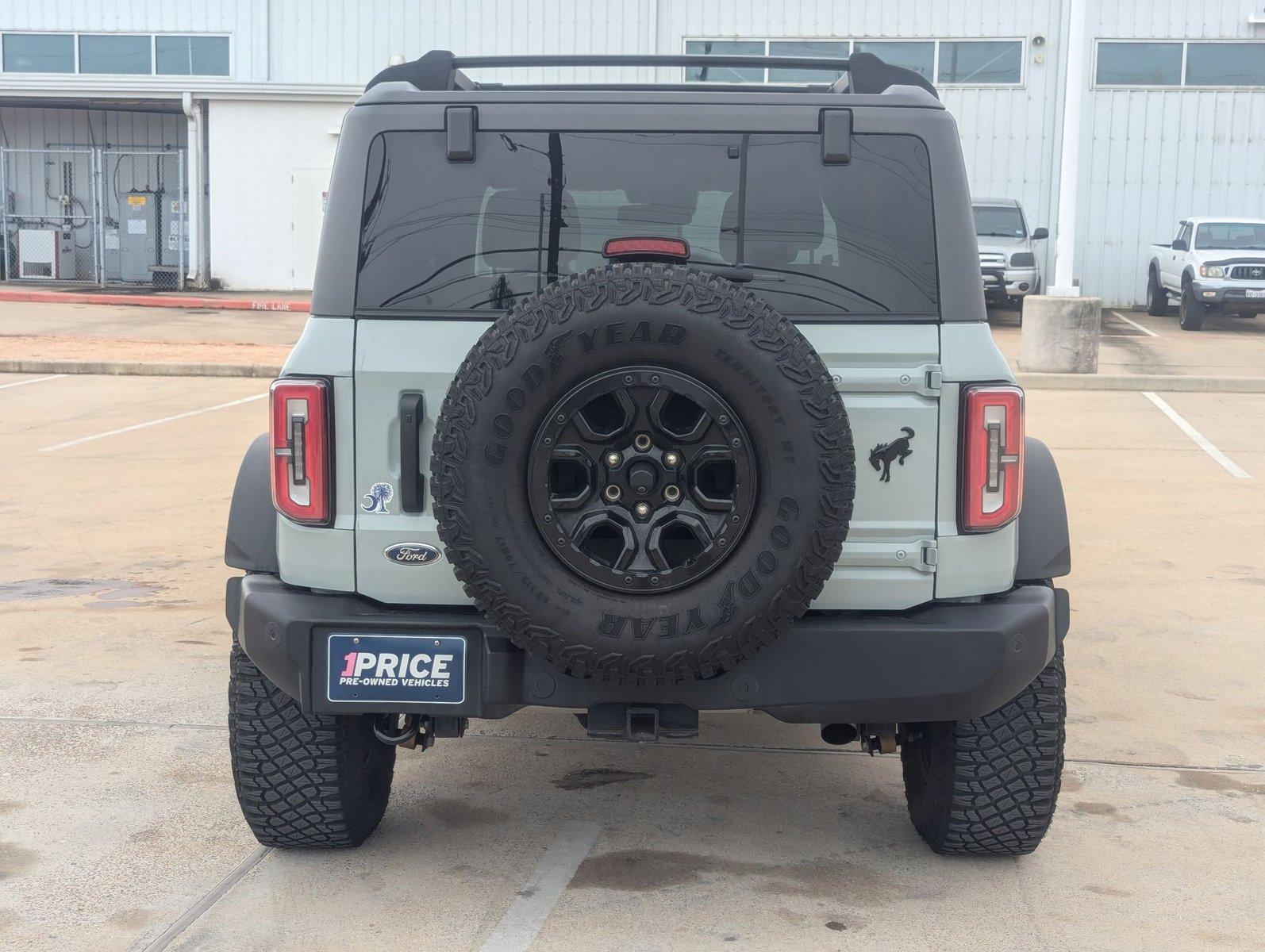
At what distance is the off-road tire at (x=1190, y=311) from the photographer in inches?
893

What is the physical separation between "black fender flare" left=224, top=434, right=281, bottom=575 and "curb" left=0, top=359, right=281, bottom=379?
12289mm

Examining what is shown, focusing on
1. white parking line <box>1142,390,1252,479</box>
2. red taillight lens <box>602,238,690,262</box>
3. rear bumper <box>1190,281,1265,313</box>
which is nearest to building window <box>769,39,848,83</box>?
rear bumper <box>1190,281,1265,313</box>

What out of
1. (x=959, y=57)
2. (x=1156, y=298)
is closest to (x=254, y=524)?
(x=1156, y=298)

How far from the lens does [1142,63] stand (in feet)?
86.4

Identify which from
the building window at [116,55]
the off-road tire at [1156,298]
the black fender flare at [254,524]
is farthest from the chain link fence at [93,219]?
the black fender flare at [254,524]

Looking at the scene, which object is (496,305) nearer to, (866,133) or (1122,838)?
(866,133)

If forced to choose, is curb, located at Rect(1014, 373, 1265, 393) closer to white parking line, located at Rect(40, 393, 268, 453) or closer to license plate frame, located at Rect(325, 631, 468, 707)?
white parking line, located at Rect(40, 393, 268, 453)

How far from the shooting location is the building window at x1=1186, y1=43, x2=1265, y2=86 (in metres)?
26.2

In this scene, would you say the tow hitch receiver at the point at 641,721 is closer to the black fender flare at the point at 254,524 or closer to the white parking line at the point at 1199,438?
the black fender flare at the point at 254,524

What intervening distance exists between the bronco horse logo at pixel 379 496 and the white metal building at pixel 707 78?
74.6 feet

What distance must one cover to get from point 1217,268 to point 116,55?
20732 millimetres

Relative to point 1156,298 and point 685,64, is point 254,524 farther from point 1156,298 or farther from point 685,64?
point 1156,298

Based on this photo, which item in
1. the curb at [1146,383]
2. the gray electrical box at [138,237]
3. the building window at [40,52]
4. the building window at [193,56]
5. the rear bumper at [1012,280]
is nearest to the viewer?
the curb at [1146,383]

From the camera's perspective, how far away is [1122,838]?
13.5 ft
